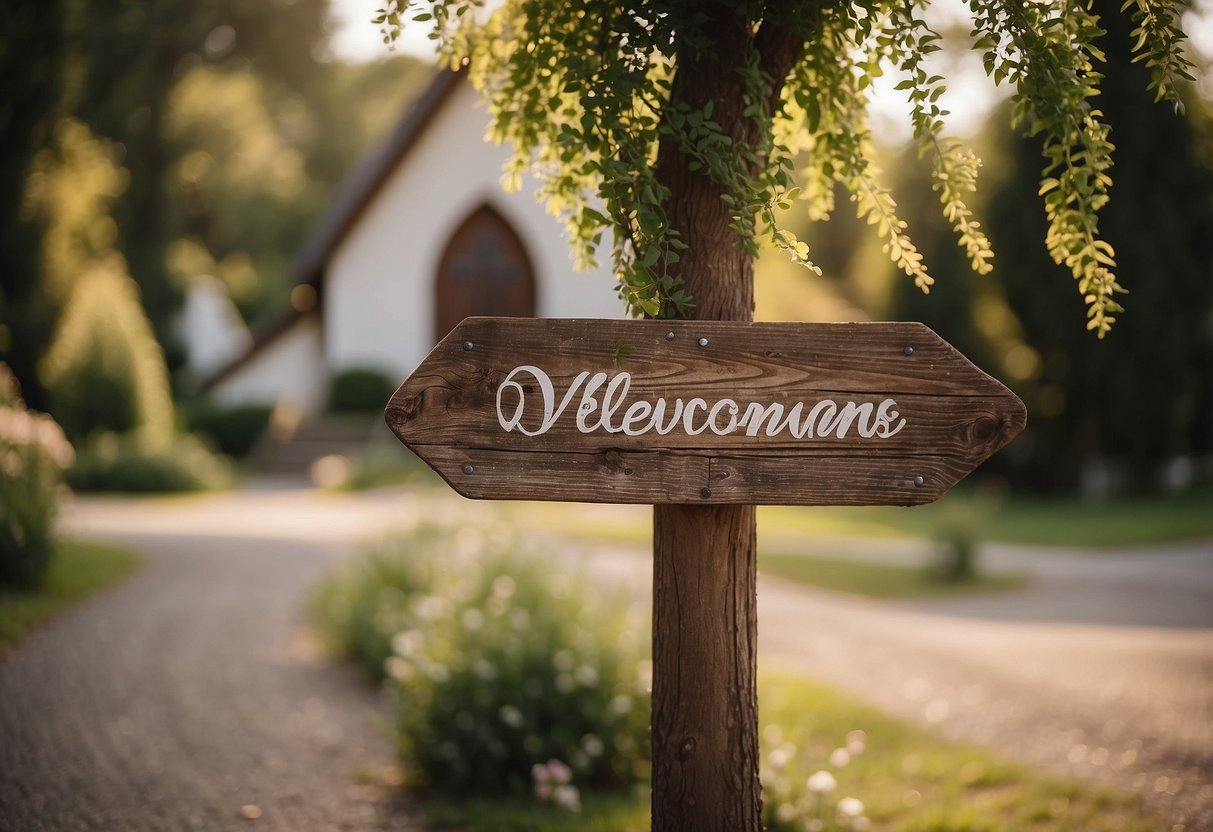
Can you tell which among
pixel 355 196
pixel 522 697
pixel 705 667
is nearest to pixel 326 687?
pixel 522 697

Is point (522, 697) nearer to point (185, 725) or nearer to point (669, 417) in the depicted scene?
point (185, 725)

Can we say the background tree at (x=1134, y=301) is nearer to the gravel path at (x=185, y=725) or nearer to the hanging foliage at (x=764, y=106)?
the gravel path at (x=185, y=725)

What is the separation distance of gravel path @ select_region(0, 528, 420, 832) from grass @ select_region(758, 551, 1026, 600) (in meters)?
5.48

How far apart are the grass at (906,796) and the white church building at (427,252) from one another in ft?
45.2

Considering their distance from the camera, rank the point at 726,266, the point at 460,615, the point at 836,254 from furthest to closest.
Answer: the point at 836,254
the point at 460,615
the point at 726,266

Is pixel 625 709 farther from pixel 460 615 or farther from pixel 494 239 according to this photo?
pixel 494 239

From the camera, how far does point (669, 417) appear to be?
2.29 metres

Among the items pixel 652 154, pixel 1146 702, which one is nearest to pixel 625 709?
pixel 652 154

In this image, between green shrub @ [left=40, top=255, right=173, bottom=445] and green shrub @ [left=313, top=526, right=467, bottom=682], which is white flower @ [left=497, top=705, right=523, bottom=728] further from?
green shrub @ [left=40, top=255, right=173, bottom=445]

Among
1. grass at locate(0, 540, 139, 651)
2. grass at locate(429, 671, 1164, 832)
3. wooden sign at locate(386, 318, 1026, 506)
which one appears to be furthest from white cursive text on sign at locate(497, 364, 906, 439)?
grass at locate(0, 540, 139, 651)

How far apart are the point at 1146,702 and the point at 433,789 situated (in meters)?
4.07

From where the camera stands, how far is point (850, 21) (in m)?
2.40

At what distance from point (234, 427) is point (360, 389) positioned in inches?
127

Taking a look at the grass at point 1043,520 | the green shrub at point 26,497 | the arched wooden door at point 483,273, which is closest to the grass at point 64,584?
the green shrub at point 26,497
